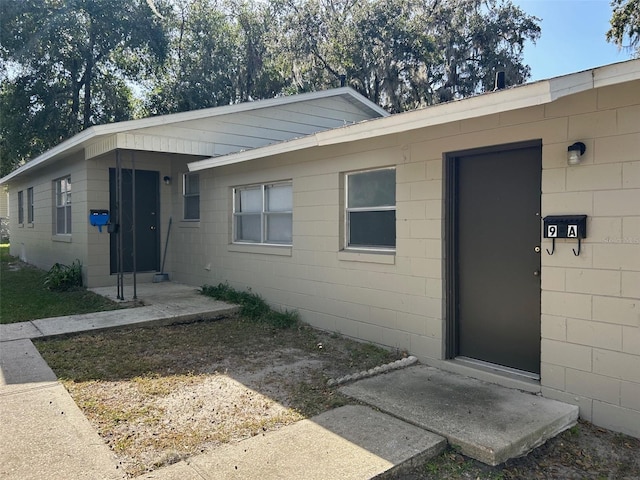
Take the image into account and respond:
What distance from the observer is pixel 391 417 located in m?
3.74

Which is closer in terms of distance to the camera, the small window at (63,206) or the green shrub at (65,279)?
the green shrub at (65,279)

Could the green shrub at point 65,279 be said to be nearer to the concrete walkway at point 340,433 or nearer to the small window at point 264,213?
the small window at point 264,213

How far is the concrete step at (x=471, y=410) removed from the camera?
3.29m

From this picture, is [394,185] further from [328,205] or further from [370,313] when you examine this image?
[370,313]

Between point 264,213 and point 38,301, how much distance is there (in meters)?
4.37

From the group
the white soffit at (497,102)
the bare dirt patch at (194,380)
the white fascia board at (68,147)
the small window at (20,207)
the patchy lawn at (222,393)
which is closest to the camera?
the patchy lawn at (222,393)

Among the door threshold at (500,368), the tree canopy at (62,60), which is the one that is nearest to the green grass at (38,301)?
the door threshold at (500,368)

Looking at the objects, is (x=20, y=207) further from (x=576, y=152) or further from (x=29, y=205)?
(x=576, y=152)

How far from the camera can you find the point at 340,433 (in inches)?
137

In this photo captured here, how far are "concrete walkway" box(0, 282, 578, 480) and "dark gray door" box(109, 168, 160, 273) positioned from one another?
5638mm

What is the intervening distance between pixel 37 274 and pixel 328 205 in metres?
9.22

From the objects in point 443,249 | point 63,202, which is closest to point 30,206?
point 63,202

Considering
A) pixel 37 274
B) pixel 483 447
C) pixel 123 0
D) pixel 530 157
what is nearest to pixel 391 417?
pixel 483 447

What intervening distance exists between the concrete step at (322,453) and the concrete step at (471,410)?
196mm
